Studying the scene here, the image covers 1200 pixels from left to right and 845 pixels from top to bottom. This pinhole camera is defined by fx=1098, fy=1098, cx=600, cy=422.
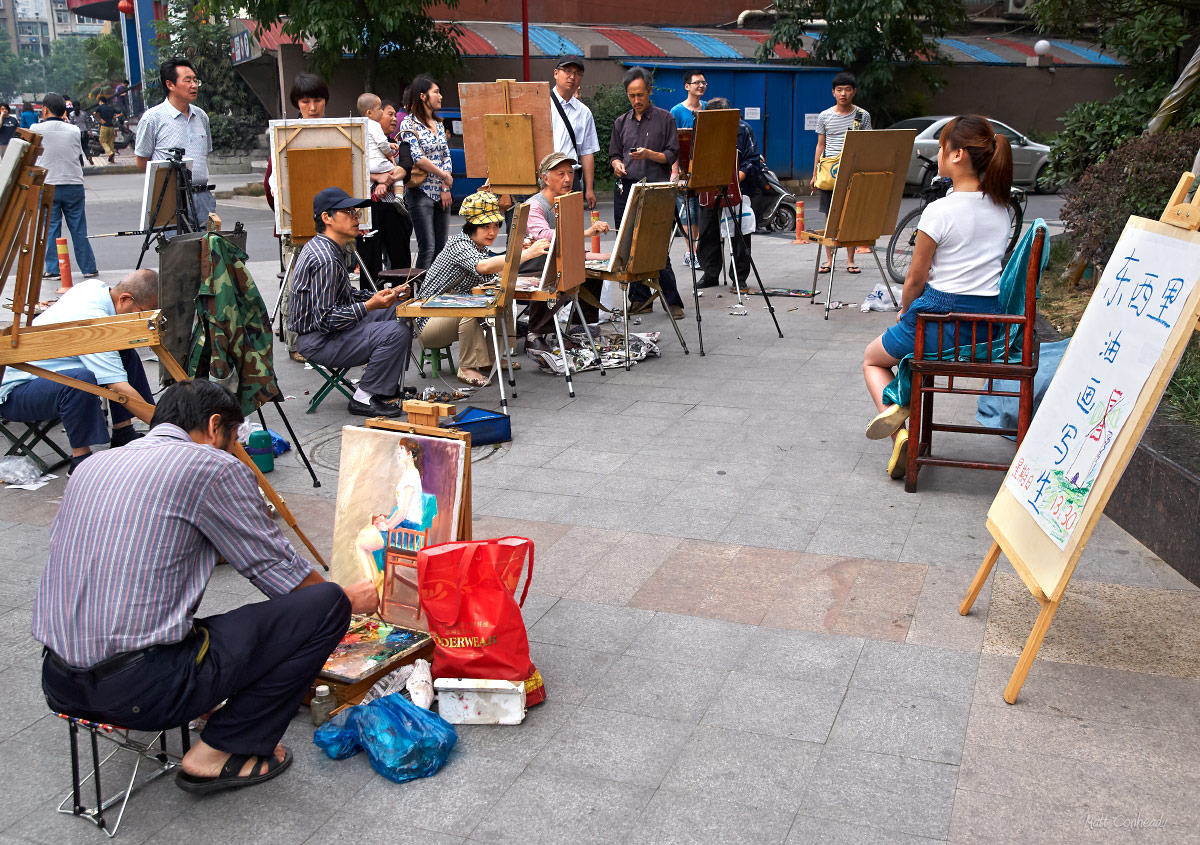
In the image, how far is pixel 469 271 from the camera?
694 cm

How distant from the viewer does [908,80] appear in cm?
2425

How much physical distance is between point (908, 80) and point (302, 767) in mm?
23994

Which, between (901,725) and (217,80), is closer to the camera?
(901,725)

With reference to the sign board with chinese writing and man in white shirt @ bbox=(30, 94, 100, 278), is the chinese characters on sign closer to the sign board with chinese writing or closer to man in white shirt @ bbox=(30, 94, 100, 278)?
the sign board with chinese writing

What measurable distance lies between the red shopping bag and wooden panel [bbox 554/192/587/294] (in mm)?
3739

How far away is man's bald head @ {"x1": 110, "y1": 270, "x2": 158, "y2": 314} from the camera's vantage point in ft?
16.5

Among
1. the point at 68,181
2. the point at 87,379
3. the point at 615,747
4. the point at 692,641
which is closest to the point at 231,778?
the point at 615,747

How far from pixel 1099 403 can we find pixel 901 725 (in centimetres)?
117

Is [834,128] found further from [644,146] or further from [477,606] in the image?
[477,606]

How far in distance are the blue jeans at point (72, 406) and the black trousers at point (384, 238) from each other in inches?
129

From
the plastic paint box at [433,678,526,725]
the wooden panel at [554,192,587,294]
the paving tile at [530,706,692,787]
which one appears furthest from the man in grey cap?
the paving tile at [530,706,692,787]

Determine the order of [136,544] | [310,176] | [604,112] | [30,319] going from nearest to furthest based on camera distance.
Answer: [136,544] → [30,319] → [310,176] → [604,112]

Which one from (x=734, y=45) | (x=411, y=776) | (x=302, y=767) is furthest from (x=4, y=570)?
(x=734, y=45)

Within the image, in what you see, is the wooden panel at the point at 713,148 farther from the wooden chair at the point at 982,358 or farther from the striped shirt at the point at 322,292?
the wooden chair at the point at 982,358
